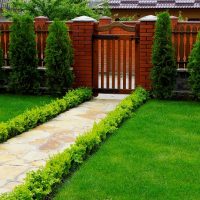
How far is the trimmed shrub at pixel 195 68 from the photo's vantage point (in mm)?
10016

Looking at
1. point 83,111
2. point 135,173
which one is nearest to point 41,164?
point 135,173

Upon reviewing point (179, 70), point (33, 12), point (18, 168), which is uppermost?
point (33, 12)

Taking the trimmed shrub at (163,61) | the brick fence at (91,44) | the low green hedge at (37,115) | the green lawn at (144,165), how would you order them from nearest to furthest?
1. the green lawn at (144,165)
2. the low green hedge at (37,115)
3. the trimmed shrub at (163,61)
4. the brick fence at (91,44)

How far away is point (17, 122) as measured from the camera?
7.30 metres

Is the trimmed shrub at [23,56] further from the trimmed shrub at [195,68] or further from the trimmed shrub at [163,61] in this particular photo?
the trimmed shrub at [195,68]

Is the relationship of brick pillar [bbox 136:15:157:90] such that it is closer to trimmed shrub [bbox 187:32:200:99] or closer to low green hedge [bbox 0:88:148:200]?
trimmed shrub [bbox 187:32:200:99]

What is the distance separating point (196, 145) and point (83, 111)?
10.0 ft

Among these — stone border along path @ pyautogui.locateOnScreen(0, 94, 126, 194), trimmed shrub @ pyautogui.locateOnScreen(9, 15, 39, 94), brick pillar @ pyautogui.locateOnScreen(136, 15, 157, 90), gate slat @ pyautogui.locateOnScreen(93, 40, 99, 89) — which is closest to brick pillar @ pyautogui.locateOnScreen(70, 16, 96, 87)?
gate slat @ pyautogui.locateOnScreen(93, 40, 99, 89)

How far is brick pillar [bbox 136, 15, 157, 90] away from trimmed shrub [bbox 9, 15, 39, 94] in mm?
2202

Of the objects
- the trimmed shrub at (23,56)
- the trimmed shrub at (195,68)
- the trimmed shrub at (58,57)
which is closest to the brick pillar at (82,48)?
the trimmed shrub at (58,57)

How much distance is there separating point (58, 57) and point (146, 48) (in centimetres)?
181

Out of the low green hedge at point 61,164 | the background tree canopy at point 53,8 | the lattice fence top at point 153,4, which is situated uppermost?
the lattice fence top at point 153,4

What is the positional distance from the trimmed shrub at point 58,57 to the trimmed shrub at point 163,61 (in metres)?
1.76

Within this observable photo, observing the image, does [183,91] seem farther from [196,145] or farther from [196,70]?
[196,145]
